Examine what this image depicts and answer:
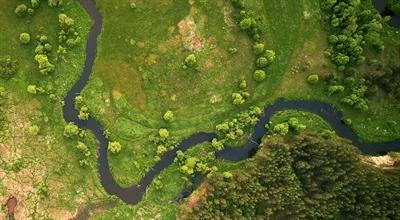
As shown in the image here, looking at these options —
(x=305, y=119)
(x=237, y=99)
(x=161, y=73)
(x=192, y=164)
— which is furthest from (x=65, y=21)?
(x=305, y=119)

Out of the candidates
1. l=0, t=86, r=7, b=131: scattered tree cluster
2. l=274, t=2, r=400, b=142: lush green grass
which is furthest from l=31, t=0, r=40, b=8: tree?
l=274, t=2, r=400, b=142: lush green grass

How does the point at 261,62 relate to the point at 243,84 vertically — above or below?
above

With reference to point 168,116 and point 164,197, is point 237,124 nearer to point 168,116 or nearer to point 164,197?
point 168,116

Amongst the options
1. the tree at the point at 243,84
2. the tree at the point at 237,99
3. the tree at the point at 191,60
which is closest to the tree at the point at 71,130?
the tree at the point at 191,60

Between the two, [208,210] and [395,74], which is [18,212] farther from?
[395,74]

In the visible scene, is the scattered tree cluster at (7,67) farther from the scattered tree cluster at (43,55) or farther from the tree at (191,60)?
the tree at (191,60)
